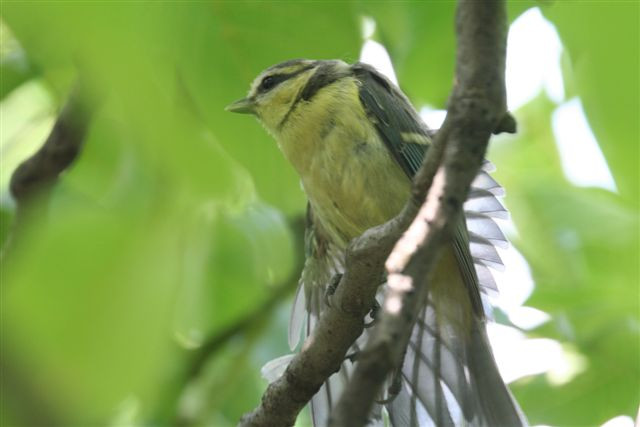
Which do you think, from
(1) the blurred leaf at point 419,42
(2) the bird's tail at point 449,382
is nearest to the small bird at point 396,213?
(2) the bird's tail at point 449,382

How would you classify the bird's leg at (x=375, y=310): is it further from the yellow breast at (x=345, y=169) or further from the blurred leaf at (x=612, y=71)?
the blurred leaf at (x=612, y=71)

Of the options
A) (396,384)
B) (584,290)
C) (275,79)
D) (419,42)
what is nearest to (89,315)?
(419,42)

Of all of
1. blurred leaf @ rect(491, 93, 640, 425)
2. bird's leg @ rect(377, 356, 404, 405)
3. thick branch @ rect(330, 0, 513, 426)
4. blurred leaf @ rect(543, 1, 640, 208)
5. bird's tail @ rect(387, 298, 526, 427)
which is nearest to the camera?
thick branch @ rect(330, 0, 513, 426)

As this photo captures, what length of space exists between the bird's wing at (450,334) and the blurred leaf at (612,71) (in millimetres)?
1441

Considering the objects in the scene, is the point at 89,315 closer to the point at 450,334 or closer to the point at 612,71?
the point at 612,71

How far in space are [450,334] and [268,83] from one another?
1.41m

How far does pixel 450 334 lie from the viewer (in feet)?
12.7

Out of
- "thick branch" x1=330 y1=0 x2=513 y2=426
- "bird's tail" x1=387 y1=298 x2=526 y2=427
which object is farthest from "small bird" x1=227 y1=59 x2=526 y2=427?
"thick branch" x1=330 y1=0 x2=513 y2=426

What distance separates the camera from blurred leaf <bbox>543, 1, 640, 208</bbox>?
209cm

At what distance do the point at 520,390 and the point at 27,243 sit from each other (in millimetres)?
3921

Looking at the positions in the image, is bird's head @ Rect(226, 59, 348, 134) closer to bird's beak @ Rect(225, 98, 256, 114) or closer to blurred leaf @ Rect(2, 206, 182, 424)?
bird's beak @ Rect(225, 98, 256, 114)

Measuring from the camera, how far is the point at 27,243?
123 centimetres

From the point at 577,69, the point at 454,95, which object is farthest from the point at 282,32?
the point at 454,95

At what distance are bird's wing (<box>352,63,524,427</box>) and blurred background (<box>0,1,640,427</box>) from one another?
0.38 meters
